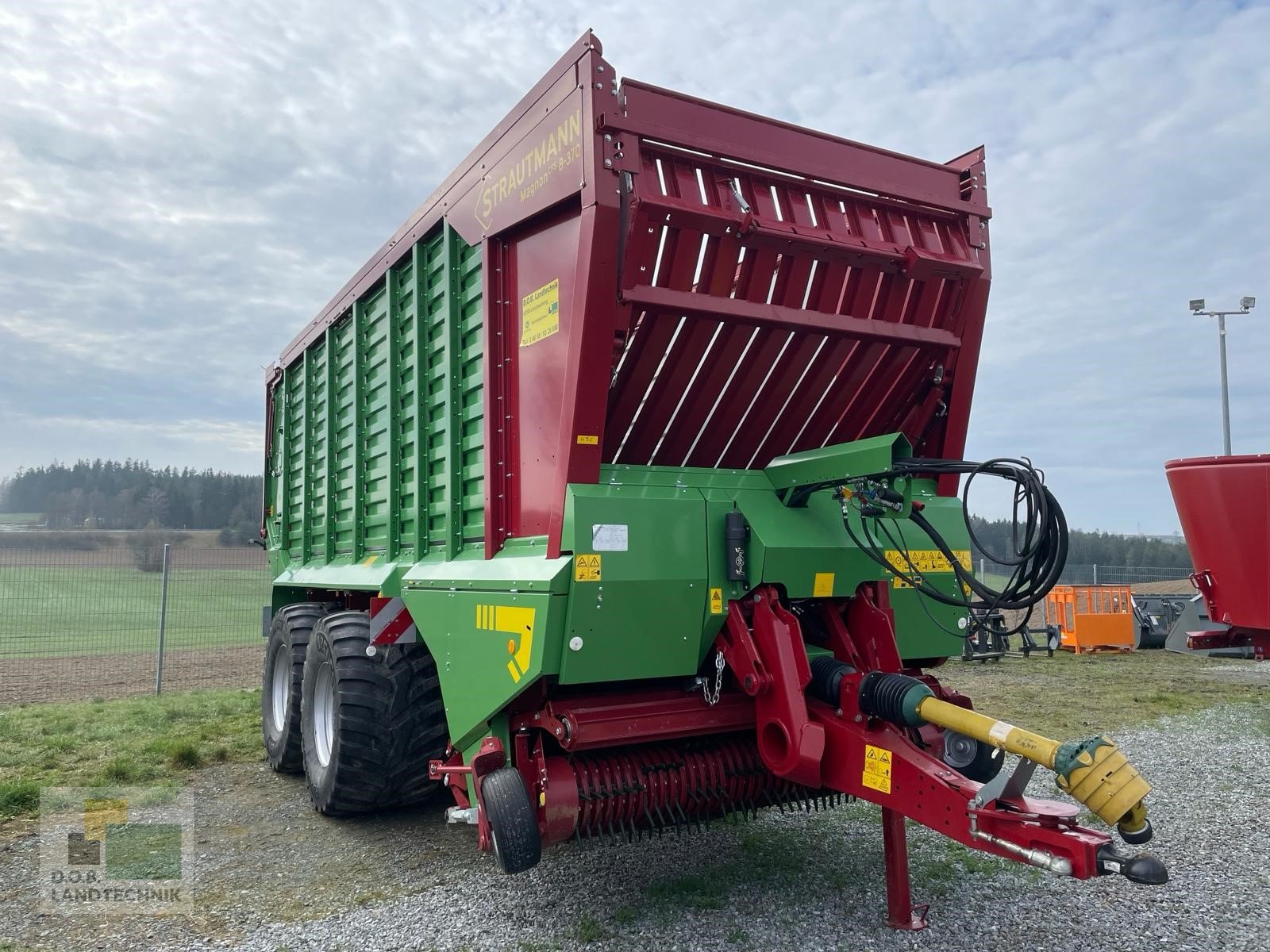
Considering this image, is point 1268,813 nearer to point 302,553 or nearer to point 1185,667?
point 302,553

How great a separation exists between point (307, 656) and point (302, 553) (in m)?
2.08

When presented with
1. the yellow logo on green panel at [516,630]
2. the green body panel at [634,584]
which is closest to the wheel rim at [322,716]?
the yellow logo on green panel at [516,630]

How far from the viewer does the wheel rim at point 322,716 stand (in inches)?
214

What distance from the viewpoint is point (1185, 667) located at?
12.8 m

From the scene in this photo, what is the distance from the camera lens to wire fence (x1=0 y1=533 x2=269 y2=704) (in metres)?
12.4

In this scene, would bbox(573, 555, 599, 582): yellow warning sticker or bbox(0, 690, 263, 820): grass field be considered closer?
bbox(573, 555, 599, 582): yellow warning sticker

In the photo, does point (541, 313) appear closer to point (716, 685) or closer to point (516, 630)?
point (516, 630)

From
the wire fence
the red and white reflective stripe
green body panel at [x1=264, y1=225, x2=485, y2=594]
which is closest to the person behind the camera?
green body panel at [x1=264, y1=225, x2=485, y2=594]

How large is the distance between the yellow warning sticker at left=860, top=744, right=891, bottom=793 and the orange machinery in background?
13.0 m

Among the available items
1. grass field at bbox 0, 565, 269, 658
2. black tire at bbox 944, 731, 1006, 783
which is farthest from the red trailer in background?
grass field at bbox 0, 565, 269, 658

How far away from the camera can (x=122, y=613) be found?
14.0 metres

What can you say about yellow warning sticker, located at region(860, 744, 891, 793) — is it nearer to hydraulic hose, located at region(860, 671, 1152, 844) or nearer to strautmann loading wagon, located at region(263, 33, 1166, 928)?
strautmann loading wagon, located at region(263, 33, 1166, 928)

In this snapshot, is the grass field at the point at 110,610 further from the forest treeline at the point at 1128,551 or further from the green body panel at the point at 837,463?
the forest treeline at the point at 1128,551

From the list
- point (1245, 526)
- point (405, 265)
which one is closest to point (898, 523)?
point (405, 265)
